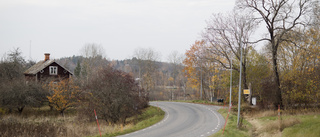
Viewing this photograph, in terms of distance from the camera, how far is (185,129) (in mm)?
20281

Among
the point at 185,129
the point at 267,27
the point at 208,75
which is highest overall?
the point at 267,27

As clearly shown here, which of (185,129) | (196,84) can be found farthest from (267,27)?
(196,84)

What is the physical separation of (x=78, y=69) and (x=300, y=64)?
207 feet

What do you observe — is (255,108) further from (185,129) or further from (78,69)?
(78,69)

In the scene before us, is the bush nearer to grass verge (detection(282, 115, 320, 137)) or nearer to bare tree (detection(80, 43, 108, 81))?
grass verge (detection(282, 115, 320, 137))

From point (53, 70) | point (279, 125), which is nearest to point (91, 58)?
point (53, 70)

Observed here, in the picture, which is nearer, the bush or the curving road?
the curving road

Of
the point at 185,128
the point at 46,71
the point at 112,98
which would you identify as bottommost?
the point at 185,128

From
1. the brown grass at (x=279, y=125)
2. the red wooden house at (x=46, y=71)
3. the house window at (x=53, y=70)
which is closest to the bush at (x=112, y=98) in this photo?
the brown grass at (x=279, y=125)

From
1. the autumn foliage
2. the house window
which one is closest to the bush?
the autumn foliage

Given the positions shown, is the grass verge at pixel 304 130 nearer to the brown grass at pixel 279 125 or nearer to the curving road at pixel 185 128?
the brown grass at pixel 279 125

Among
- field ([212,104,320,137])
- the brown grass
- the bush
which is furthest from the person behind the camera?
the bush

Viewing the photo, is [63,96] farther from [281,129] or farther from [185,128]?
[281,129]

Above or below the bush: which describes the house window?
above
